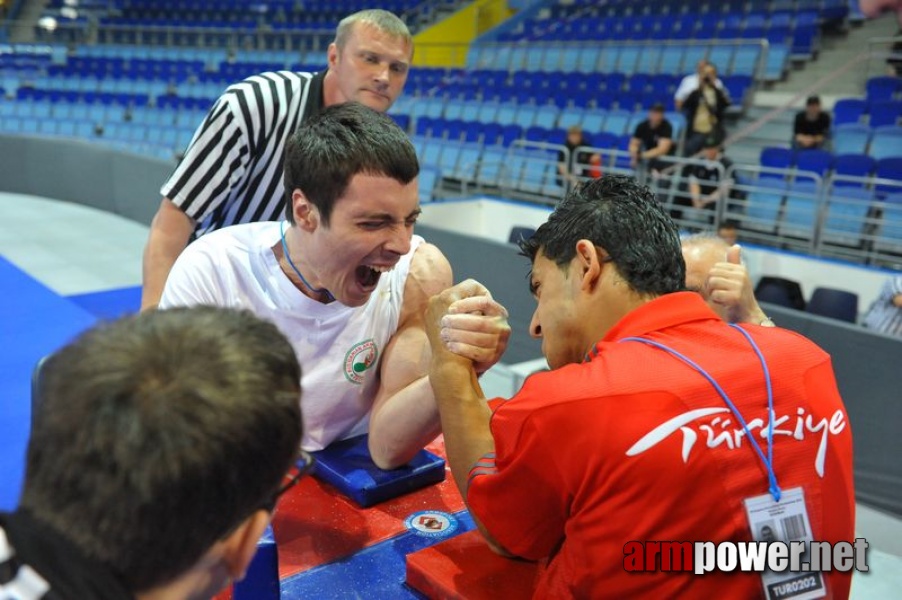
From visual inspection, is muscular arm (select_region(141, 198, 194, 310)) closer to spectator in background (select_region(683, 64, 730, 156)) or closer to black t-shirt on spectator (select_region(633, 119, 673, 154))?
black t-shirt on spectator (select_region(633, 119, 673, 154))

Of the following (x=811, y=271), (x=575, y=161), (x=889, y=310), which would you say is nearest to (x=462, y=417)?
(x=889, y=310)

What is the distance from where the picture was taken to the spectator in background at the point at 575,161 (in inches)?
316

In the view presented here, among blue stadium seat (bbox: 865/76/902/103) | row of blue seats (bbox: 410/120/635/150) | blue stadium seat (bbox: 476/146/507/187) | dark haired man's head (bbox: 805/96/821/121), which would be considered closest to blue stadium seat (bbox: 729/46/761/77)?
blue stadium seat (bbox: 865/76/902/103)

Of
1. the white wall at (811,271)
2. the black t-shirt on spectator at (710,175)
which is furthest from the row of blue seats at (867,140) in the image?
the white wall at (811,271)

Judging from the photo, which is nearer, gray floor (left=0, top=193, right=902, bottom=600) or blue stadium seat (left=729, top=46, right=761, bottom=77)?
gray floor (left=0, top=193, right=902, bottom=600)

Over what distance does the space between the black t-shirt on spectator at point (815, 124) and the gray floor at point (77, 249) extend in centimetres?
515

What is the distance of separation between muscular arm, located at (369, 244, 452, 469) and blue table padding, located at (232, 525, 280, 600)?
501 millimetres

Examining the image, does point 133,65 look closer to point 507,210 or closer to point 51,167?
point 51,167

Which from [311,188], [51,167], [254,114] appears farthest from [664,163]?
[51,167]

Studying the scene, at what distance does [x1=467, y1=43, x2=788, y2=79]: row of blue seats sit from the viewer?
9.96m

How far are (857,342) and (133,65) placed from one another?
16.4 meters

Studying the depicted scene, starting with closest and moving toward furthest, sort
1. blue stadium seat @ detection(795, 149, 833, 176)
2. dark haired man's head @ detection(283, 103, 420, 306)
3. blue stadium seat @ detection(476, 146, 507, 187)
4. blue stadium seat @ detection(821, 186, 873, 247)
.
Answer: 1. dark haired man's head @ detection(283, 103, 420, 306)
2. blue stadium seat @ detection(821, 186, 873, 247)
3. blue stadium seat @ detection(795, 149, 833, 176)
4. blue stadium seat @ detection(476, 146, 507, 187)

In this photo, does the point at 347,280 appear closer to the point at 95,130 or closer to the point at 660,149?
the point at 660,149

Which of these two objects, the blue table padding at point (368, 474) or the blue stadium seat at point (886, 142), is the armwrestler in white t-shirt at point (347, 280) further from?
the blue stadium seat at point (886, 142)
